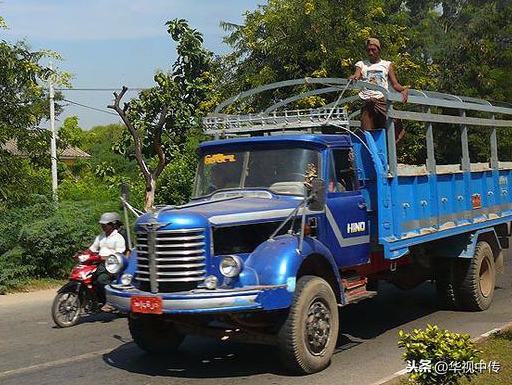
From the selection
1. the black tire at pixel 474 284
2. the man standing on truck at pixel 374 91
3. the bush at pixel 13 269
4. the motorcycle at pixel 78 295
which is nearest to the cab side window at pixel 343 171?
the man standing on truck at pixel 374 91

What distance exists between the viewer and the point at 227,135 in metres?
8.79

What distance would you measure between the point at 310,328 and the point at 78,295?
13.2ft

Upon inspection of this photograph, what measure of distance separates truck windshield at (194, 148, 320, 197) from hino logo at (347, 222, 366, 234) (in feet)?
2.26

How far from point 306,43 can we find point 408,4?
2494 cm

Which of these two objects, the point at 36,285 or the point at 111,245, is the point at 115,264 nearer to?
the point at 111,245

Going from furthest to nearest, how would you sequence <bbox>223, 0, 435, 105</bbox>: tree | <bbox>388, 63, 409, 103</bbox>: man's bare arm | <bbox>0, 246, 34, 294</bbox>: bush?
<bbox>223, 0, 435, 105</bbox>: tree, <bbox>0, 246, 34, 294</bbox>: bush, <bbox>388, 63, 409, 103</bbox>: man's bare arm

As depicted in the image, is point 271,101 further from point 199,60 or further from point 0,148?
point 0,148

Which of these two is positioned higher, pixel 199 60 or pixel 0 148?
pixel 199 60


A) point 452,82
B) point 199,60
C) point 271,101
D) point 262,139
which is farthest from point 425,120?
point 452,82

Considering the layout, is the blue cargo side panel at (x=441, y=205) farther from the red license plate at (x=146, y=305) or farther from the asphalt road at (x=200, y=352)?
the red license plate at (x=146, y=305)

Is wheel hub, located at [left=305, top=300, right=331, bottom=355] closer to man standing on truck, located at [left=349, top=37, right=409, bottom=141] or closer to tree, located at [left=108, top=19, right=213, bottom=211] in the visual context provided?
Answer: man standing on truck, located at [left=349, top=37, right=409, bottom=141]

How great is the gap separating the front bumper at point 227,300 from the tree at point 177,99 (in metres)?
12.6

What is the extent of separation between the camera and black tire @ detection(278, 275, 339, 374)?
6328 millimetres

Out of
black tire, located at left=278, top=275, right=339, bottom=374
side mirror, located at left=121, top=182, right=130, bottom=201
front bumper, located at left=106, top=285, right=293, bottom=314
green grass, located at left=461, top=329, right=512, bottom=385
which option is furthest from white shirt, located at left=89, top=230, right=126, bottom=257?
green grass, located at left=461, top=329, right=512, bottom=385
